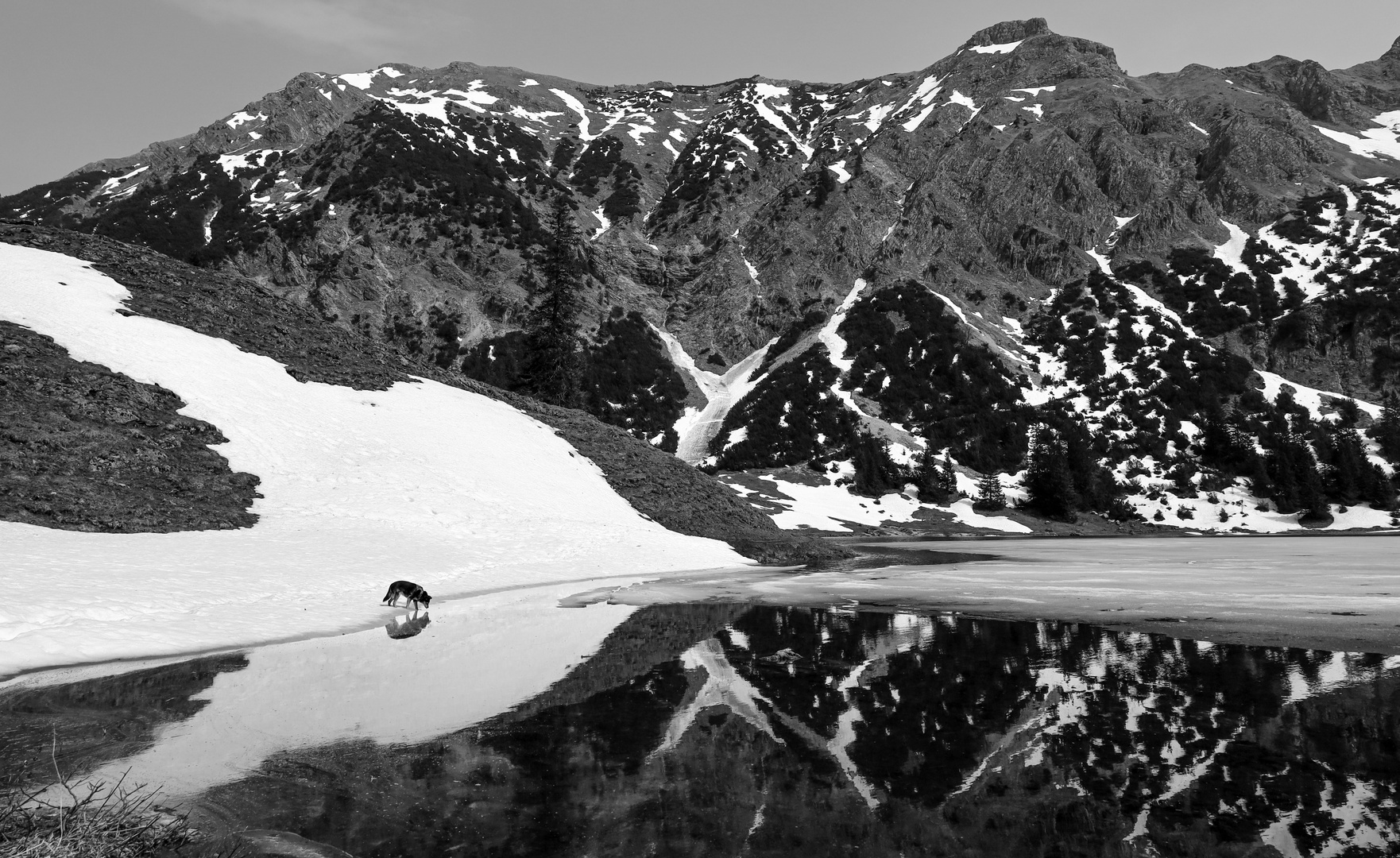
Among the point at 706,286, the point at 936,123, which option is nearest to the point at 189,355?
the point at 706,286

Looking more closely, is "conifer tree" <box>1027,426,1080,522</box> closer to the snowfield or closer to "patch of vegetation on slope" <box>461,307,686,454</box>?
"patch of vegetation on slope" <box>461,307,686,454</box>

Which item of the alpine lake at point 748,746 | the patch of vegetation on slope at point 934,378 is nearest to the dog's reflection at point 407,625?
the alpine lake at point 748,746

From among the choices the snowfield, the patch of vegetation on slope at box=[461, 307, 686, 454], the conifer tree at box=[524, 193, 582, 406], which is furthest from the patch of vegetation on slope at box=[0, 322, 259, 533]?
the patch of vegetation on slope at box=[461, 307, 686, 454]

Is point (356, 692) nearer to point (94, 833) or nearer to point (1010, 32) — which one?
point (94, 833)

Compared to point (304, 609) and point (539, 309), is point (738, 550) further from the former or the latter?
point (539, 309)

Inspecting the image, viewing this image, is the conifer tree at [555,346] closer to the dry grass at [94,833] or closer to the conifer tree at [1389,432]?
the dry grass at [94,833]
